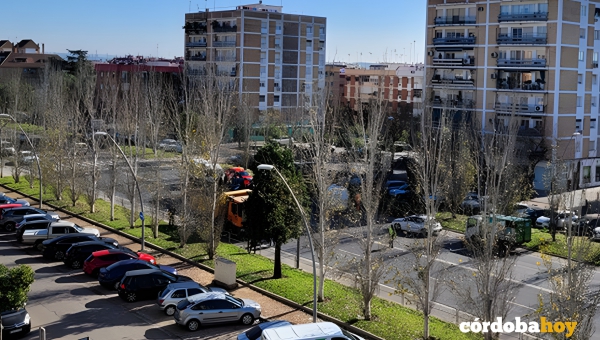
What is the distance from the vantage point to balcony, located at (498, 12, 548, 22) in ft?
153

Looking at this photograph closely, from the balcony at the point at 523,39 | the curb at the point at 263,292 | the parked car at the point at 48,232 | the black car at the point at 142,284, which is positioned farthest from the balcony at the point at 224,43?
the black car at the point at 142,284

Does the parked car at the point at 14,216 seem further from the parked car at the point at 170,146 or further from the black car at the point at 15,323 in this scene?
the parked car at the point at 170,146

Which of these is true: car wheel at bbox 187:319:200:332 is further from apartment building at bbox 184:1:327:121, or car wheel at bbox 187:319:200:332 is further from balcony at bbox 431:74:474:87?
apartment building at bbox 184:1:327:121

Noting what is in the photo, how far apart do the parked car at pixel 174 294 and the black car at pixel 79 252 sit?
6256 millimetres

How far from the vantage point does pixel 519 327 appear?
19.4m

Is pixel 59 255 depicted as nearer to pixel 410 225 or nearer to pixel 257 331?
pixel 257 331

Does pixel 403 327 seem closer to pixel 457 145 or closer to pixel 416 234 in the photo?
pixel 416 234

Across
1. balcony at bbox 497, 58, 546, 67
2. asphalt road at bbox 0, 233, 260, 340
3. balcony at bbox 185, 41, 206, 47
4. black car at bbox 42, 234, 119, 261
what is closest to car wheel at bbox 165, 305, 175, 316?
asphalt road at bbox 0, 233, 260, 340

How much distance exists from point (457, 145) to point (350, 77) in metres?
53.9

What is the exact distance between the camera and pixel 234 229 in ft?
109

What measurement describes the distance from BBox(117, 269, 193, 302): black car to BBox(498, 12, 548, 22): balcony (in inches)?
1408

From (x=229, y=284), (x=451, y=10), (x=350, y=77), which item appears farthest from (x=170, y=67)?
(x=229, y=284)

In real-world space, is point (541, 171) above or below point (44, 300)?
above

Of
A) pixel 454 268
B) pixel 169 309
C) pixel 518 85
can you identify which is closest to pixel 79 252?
pixel 169 309
